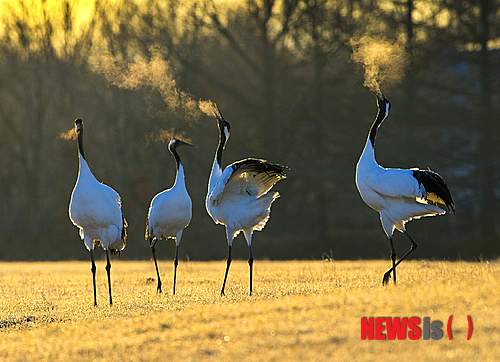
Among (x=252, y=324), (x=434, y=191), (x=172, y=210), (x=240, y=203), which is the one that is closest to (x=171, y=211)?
(x=172, y=210)

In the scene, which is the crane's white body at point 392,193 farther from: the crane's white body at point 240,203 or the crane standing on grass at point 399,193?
the crane's white body at point 240,203

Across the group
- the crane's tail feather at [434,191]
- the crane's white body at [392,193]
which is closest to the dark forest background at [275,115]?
the crane's white body at [392,193]

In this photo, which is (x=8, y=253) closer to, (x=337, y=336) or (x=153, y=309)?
(x=153, y=309)

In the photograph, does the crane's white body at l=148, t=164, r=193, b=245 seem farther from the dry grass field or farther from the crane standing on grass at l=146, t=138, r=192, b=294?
the dry grass field

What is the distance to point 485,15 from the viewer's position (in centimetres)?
3897

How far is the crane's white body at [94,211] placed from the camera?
17.3 metres

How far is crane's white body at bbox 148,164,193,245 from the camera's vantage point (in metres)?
18.9

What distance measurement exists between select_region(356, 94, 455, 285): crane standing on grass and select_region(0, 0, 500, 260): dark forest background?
2003cm

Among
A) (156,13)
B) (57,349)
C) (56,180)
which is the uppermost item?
(156,13)

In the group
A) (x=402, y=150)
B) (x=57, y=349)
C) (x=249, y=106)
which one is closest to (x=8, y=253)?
(x=249, y=106)

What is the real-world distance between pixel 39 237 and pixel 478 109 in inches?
624

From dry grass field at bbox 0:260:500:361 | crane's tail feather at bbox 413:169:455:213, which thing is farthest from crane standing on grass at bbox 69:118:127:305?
crane's tail feather at bbox 413:169:455:213

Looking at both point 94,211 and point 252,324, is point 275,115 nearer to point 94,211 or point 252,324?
point 94,211

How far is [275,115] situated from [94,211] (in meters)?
25.7
